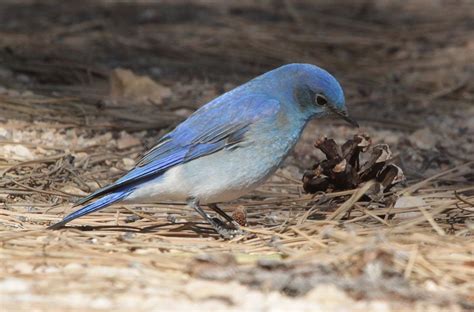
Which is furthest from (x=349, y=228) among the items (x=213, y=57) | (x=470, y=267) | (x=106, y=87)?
(x=213, y=57)

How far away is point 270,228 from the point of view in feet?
13.7

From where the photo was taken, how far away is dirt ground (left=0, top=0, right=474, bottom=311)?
10.2 ft

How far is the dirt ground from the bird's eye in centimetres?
46

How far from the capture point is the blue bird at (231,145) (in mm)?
4211

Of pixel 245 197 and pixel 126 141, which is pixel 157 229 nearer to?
pixel 245 197

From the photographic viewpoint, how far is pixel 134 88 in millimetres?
6535

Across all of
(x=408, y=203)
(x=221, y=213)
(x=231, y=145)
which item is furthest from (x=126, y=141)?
(x=408, y=203)

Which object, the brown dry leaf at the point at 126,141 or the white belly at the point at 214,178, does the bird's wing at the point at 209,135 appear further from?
the brown dry leaf at the point at 126,141

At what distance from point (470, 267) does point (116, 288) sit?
1.27 meters

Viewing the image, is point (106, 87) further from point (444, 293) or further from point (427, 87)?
point (444, 293)

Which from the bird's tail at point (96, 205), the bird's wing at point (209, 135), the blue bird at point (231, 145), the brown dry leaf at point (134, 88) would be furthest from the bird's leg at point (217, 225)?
the brown dry leaf at point (134, 88)

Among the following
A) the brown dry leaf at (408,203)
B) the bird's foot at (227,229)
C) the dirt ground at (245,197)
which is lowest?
the bird's foot at (227,229)

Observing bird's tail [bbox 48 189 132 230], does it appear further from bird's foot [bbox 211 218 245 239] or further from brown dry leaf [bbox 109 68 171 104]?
brown dry leaf [bbox 109 68 171 104]

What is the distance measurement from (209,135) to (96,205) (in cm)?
65
